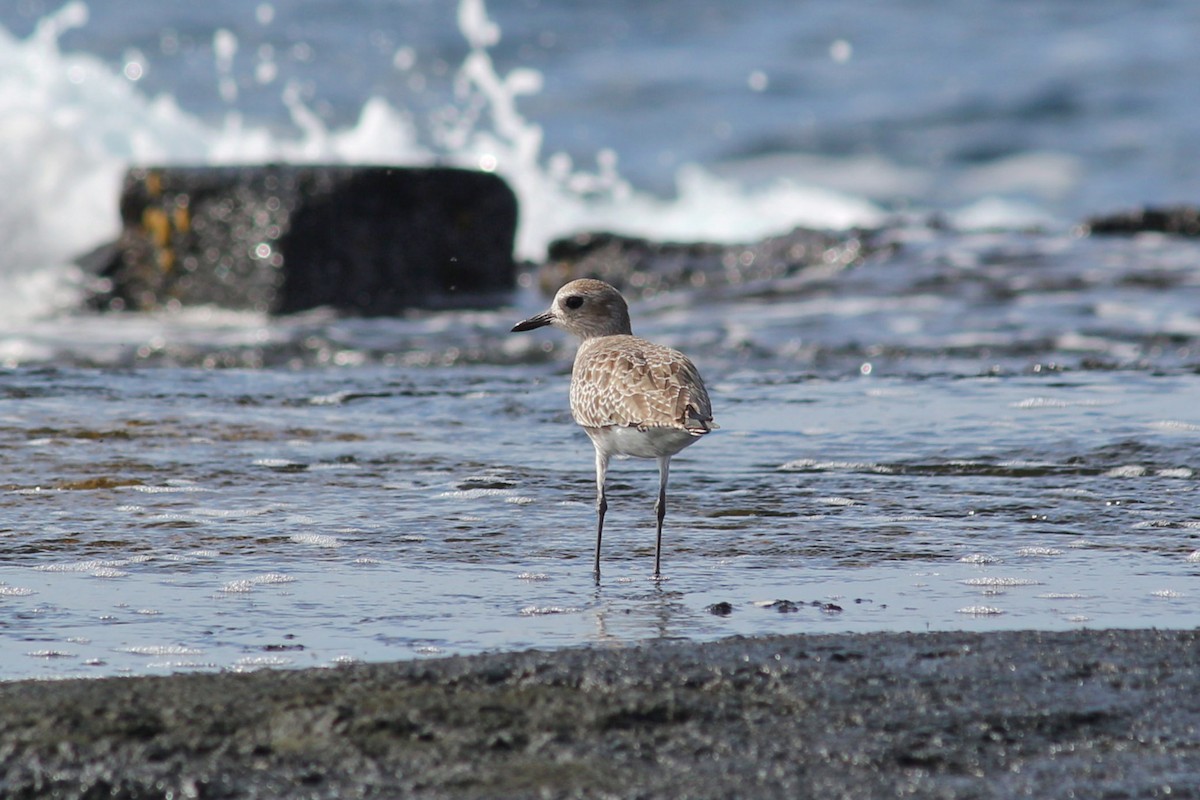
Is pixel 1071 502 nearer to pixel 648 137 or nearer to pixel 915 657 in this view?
pixel 915 657

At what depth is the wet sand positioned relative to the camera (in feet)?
10.4

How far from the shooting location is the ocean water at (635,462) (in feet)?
15.8

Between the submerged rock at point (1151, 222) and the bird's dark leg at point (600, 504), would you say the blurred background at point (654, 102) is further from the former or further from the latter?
the bird's dark leg at point (600, 504)

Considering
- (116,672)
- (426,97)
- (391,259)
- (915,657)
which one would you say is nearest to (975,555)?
(915,657)

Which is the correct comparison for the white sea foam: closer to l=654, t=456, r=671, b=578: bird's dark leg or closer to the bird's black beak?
the bird's black beak

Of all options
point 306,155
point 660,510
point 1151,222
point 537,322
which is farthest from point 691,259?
point 306,155

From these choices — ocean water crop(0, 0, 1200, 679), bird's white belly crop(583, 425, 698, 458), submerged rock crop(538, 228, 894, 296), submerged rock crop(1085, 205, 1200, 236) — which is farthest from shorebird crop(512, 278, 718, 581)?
submerged rock crop(1085, 205, 1200, 236)

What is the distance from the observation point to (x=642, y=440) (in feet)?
18.6

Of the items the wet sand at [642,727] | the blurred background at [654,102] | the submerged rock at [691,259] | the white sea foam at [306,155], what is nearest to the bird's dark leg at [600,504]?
the wet sand at [642,727]

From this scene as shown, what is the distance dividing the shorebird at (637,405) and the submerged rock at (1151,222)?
10.4m

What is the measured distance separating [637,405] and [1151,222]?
11.5 meters

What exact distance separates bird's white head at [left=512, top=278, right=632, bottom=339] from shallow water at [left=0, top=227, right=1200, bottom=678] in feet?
1.94

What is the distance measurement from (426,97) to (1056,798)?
27.0 metres

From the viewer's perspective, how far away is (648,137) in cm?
2738
